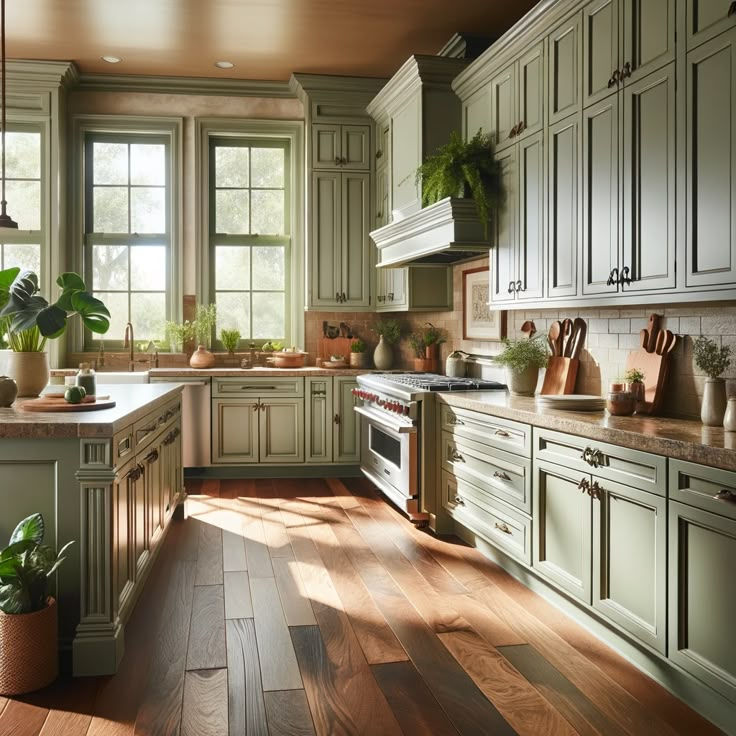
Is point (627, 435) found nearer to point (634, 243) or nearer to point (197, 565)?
point (634, 243)

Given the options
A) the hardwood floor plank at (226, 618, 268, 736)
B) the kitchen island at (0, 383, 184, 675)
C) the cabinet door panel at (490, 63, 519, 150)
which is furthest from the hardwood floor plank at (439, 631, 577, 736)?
the cabinet door panel at (490, 63, 519, 150)

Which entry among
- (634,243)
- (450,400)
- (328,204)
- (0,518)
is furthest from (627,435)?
(328,204)

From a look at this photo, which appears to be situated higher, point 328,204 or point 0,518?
point 328,204

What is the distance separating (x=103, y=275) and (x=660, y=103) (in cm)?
518

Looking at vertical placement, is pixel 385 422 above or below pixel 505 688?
above

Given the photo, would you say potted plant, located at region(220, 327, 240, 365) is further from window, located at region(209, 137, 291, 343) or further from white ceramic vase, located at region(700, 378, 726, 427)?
white ceramic vase, located at region(700, 378, 726, 427)

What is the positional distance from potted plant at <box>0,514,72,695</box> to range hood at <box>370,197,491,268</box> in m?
2.84

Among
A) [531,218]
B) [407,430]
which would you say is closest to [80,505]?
[407,430]

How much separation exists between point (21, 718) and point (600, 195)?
3029 mm

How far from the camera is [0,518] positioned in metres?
2.90

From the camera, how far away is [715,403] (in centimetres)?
295

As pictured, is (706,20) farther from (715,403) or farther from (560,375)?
(560,375)

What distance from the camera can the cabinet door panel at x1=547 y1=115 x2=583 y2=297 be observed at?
12.2 feet

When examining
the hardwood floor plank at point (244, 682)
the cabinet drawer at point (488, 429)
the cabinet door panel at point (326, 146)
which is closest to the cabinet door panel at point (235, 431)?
the cabinet door panel at point (326, 146)
